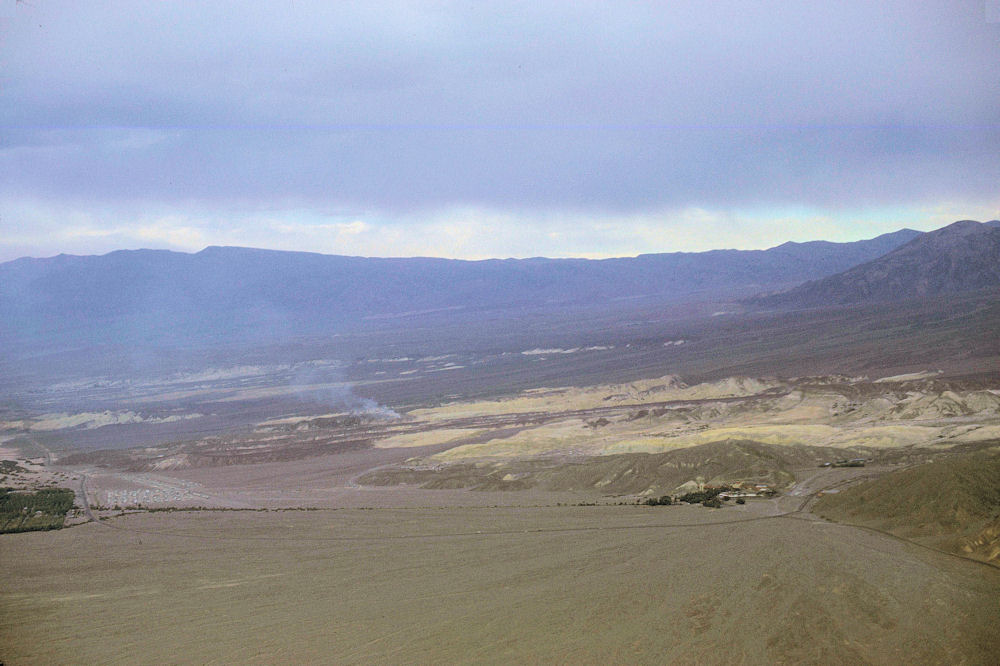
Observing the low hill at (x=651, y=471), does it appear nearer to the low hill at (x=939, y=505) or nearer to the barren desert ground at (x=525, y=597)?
the barren desert ground at (x=525, y=597)

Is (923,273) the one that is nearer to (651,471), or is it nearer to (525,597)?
(651,471)

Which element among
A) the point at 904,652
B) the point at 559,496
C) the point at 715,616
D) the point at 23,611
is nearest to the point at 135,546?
the point at 23,611

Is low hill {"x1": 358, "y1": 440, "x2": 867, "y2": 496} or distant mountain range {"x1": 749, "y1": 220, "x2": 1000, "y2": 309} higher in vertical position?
distant mountain range {"x1": 749, "y1": 220, "x2": 1000, "y2": 309}

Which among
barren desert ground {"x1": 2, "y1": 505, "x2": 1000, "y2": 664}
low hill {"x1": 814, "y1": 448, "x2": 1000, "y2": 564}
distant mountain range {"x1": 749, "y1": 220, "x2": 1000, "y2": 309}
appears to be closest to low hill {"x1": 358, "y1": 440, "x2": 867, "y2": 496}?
barren desert ground {"x1": 2, "y1": 505, "x2": 1000, "y2": 664}

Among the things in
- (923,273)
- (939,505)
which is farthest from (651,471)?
(923,273)

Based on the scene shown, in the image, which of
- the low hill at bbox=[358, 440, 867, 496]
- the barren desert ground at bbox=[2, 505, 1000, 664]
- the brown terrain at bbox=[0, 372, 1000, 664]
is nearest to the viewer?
the barren desert ground at bbox=[2, 505, 1000, 664]

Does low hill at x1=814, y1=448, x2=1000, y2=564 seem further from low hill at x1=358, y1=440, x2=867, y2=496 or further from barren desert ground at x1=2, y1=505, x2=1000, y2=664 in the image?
low hill at x1=358, y1=440, x2=867, y2=496

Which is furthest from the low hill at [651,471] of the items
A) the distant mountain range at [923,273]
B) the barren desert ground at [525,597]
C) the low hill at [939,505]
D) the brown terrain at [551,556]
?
the distant mountain range at [923,273]

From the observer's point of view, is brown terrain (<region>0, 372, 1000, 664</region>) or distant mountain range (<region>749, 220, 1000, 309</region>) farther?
distant mountain range (<region>749, 220, 1000, 309</region>)

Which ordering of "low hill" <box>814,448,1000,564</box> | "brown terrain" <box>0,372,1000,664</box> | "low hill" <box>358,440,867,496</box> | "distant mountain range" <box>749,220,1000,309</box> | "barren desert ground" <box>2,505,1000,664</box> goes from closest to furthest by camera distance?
"barren desert ground" <box>2,505,1000,664</box>, "brown terrain" <box>0,372,1000,664</box>, "low hill" <box>814,448,1000,564</box>, "low hill" <box>358,440,867,496</box>, "distant mountain range" <box>749,220,1000,309</box>
